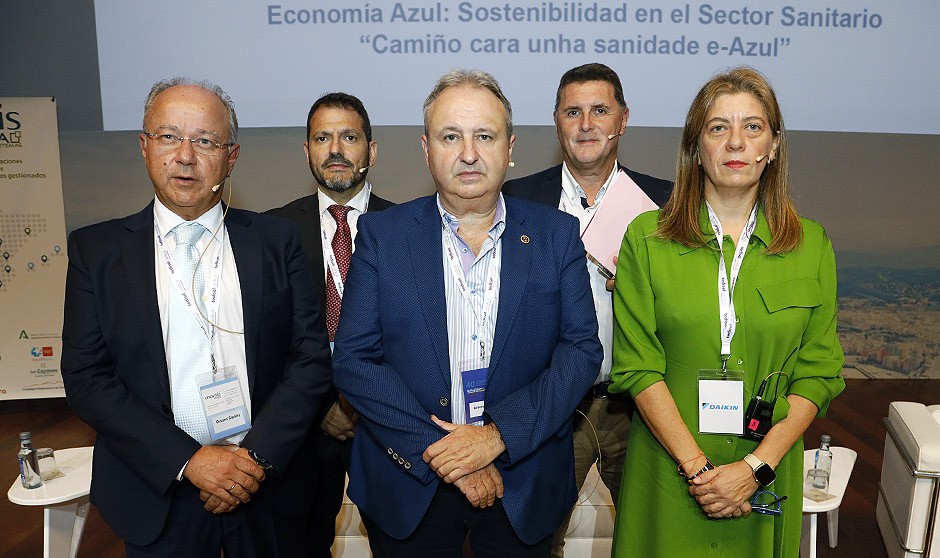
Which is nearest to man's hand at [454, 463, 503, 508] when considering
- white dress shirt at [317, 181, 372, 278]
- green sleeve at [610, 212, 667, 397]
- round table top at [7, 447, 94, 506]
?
green sleeve at [610, 212, 667, 397]

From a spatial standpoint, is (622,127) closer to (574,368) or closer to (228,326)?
(574,368)

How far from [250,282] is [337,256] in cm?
61

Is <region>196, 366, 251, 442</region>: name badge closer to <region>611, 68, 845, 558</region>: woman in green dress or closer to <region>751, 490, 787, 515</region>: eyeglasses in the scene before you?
<region>611, 68, 845, 558</region>: woman in green dress

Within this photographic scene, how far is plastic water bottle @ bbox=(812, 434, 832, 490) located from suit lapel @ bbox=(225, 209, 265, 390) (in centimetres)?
235

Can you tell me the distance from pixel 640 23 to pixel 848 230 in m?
2.75

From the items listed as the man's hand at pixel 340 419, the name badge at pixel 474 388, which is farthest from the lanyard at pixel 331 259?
the name badge at pixel 474 388

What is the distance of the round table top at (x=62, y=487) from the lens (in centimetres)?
272

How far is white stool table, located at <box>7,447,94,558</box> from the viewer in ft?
9.02

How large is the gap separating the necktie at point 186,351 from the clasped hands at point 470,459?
27.6 inches

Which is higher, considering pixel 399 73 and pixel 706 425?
pixel 399 73

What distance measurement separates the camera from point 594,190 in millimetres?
2598

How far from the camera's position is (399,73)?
4.56m

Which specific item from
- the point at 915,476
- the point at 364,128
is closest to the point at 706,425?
the point at 915,476

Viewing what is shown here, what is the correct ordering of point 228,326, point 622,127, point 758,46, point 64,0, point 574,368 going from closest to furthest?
point 574,368 → point 228,326 → point 622,127 → point 758,46 → point 64,0
